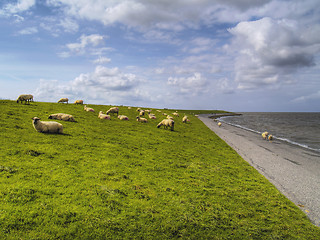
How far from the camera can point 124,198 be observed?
8.41m

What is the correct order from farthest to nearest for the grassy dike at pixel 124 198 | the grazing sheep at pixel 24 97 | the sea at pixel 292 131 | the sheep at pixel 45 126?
the sea at pixel 292 131 < the grazing sheep at pixel 24 97 < the sheep at pixel 45 126 < the grassy dike at pixel 124 198

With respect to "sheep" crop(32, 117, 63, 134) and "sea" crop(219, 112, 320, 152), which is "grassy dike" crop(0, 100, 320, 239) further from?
"sea" crop(219, 112, 320, 152)

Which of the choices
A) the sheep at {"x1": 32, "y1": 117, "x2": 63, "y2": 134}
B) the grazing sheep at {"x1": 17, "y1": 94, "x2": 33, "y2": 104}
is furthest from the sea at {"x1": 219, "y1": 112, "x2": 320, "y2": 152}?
the grazing sheep at {"x1": 17, "y1": 94, "x2": 33, "y2": 104}

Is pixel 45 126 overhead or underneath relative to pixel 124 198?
overhead

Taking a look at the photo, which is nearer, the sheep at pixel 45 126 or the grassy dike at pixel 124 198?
the grassy dike at pixel 124 198

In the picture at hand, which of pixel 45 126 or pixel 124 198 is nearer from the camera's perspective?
pixel 124 198

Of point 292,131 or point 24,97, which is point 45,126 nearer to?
point 24,97

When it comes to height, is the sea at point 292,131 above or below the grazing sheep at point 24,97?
below

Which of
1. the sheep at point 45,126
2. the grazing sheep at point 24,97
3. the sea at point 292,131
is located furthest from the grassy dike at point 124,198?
the sea at point 292,131

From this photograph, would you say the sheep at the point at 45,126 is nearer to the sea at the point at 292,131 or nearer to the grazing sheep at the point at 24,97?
the grazing sheep at the point at 24,97

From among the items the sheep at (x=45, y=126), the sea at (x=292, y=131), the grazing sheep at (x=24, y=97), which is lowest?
the sea at (x=292, y=131)

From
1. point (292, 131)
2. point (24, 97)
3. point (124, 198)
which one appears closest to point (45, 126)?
point (124, 198)

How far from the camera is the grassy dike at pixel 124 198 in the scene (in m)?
6.65

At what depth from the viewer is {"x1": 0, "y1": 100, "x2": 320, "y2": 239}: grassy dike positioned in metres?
6.65
